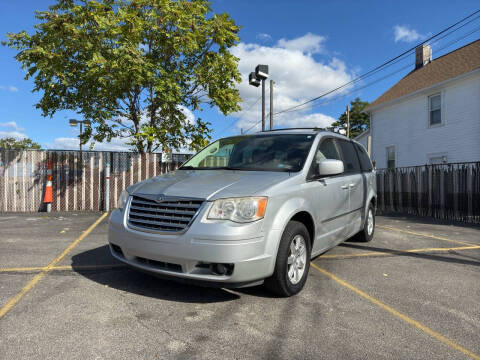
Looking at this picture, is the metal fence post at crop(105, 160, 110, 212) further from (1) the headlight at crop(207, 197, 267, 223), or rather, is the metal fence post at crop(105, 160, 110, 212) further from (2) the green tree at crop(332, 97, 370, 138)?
(2) the green tree at crop(332, 97, 370, 138)

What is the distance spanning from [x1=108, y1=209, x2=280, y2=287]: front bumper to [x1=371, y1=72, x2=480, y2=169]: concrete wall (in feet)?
49.0

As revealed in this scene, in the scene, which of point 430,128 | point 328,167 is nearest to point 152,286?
point 328,167

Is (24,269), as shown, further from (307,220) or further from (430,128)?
(430,128)

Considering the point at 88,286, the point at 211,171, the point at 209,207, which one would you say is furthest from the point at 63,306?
the point at 211,171

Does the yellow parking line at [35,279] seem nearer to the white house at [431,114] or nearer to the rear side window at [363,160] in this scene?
the rear side window at [363,160]

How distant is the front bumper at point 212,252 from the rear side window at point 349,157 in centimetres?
248

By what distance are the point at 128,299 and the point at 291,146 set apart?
8.35 feet

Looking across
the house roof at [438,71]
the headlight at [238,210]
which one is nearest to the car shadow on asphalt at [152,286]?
the headlight at [238,210]

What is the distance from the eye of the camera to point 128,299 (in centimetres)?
323

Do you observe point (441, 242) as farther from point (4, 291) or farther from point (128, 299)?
point (4, 291)

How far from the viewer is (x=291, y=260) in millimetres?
3336

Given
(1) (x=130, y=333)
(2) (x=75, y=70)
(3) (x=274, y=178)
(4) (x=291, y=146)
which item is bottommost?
(1) (x=130, y=333)

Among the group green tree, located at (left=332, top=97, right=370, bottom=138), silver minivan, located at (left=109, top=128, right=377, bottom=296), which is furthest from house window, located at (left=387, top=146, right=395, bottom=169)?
green tree, located at (left=332, top=97, right=370, bottom=138)

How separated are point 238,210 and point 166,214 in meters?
0.70
